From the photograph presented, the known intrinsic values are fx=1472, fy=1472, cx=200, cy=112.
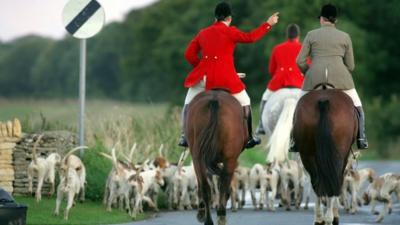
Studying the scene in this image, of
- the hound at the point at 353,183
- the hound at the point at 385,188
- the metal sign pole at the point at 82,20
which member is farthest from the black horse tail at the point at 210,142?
the metal sign pole at the point at 82,20

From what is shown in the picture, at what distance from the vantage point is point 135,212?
18828 millimetres

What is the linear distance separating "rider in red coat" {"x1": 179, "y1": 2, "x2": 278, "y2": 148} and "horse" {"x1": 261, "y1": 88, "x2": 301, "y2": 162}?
16.0 feet

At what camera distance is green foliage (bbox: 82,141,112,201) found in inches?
827

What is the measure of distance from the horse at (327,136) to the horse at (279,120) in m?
5.51

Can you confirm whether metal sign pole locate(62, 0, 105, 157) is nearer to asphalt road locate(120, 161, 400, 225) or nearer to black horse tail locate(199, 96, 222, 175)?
asphalt road locate(120, 161, 400, 225)

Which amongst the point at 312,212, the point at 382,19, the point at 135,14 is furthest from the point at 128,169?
the point at 135,14

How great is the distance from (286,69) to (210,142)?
7.26 metres

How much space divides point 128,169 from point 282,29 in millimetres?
43990

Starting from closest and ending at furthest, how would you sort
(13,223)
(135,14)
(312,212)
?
(13,223)
(312,212)
(135,14)

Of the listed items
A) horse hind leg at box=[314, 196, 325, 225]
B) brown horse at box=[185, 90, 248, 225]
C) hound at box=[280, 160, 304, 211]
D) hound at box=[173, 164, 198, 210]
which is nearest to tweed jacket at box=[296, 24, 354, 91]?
brown horse at box=[185, 90, 248, 225]

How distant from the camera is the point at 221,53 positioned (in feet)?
55.4

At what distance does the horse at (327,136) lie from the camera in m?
15.8

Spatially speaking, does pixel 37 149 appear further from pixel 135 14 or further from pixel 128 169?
pixel 135 14

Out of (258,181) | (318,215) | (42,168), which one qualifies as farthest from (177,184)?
(318,215)
